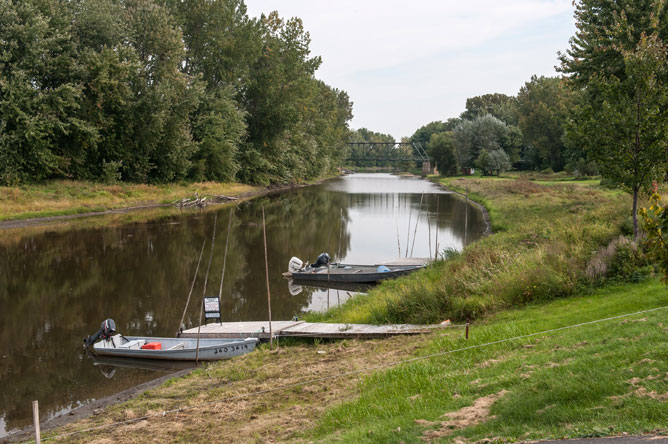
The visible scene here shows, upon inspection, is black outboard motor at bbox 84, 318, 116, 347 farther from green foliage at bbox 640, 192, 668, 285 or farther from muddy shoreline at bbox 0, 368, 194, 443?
A: green foliage at bbox 640, 192, 668, 285

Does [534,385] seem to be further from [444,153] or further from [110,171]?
[444,153]

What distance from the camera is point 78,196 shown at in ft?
156

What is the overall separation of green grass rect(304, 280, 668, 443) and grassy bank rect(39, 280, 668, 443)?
0.02m

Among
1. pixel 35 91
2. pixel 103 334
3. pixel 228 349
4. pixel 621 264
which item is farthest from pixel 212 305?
pixel 35 91

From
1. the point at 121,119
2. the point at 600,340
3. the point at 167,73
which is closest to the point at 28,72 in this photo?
the point at 121,119

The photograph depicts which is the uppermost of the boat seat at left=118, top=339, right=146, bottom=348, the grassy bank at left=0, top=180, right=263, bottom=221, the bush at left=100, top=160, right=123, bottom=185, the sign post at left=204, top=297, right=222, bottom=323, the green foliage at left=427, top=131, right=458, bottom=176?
the green foliage at left=427, top=131, right=458, bottom=176

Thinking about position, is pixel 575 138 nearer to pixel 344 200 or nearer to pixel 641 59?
pixel 641 59

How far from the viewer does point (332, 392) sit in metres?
10.5

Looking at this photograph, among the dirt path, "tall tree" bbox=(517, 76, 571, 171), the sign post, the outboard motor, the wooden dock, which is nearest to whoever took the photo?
the wooden dock

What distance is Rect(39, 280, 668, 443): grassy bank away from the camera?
696cm

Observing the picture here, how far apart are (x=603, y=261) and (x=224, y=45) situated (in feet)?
202

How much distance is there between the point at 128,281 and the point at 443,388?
1870 centimetres

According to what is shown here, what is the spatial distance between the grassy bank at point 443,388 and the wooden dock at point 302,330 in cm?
45

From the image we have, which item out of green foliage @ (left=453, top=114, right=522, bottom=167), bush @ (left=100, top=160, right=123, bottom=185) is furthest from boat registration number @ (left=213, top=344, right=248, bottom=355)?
green foliage @ (left=453, top=114, right=522, bottom=167)
